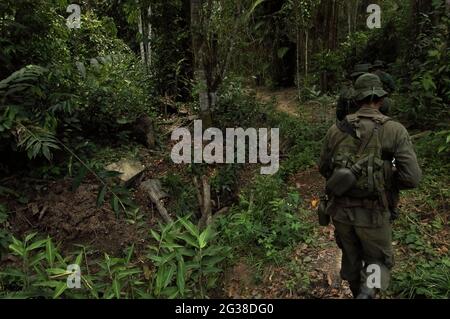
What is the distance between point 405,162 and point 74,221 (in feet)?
14.9

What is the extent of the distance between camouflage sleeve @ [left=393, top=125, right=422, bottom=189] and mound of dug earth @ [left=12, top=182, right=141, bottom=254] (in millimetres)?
3685

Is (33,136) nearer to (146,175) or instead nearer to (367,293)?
(146,175)

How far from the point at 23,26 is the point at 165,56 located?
3983 millimetres

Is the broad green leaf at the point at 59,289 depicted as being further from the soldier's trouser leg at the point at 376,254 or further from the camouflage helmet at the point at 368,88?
the camouflage helmet at the point at 368,88

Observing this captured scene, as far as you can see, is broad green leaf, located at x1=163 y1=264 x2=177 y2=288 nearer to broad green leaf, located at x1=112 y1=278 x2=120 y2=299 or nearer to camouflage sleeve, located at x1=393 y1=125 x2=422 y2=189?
broad green leaf, located at x1=112 y1=278 x2=120 y2=299

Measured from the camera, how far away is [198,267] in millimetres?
4605

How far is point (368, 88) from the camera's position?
3779mm

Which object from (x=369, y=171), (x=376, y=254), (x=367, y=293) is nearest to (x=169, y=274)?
(x=367, y=293)

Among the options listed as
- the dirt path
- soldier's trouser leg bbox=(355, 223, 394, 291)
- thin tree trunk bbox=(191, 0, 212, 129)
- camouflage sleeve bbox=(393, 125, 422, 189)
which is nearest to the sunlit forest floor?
the dirt path

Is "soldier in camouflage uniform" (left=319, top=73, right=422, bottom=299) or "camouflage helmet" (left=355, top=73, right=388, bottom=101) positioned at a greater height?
"camouflage helmet" (left=355, top=73, right=388, bottom=101)

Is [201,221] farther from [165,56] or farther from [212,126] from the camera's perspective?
[165,56]

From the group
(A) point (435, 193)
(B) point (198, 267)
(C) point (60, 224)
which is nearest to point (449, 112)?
(A) point (435, 193)

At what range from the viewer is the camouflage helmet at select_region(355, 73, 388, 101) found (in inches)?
146

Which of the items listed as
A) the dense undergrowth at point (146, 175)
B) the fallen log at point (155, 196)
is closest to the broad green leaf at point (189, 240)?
Answer: the dense undergrowth at point (146, 175)
